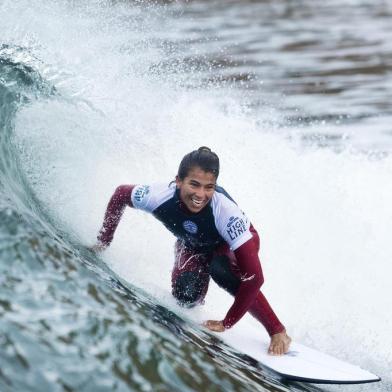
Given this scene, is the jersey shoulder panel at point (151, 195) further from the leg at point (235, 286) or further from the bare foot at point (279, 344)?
the bare foot at point (279, 344)

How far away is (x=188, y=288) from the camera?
4172 mm

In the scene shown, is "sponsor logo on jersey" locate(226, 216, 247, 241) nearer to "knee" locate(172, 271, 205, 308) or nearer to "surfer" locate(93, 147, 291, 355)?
"surfer" locate(93, 147, 291, 355)

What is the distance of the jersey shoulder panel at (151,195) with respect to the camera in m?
4.04

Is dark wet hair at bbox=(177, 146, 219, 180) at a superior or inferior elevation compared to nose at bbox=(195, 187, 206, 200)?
superior

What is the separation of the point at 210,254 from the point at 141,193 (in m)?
0.51

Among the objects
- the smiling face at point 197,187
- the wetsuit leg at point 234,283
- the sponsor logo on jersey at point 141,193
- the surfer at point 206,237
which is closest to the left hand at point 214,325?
the surfer at point 206,237

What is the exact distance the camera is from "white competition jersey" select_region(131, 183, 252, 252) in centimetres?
390

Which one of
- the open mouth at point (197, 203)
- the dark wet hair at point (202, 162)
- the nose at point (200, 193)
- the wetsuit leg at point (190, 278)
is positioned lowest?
the wetsuit leg at point (190, 278)

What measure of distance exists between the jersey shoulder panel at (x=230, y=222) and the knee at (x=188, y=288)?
14.3 inches

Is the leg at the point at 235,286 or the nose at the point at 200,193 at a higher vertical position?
the nose at the point at 200,193

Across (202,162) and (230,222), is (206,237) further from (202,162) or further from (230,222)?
(202,162)

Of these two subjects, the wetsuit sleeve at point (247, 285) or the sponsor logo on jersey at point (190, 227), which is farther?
the sponsor logo on jersey at point (190, 227)

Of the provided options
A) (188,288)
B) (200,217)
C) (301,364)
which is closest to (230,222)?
(200,217)

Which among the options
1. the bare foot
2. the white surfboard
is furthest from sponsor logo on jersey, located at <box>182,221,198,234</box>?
the bare foot
